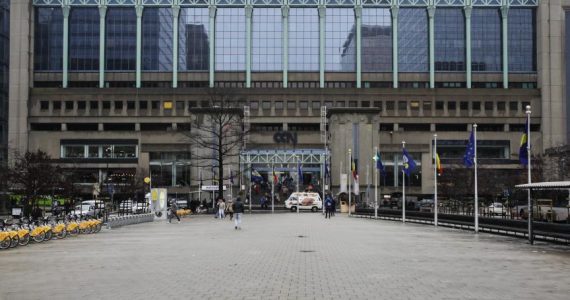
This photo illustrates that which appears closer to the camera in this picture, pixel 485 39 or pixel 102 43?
pixel 102 43

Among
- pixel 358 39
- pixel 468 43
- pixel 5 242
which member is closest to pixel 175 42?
pixel 358 39

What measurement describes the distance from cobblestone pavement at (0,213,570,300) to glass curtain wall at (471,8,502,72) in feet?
297

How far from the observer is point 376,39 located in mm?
115438

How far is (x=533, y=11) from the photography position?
115 metres

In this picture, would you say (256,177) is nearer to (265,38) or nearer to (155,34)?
(265,38)

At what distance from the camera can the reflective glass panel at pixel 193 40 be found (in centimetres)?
11438

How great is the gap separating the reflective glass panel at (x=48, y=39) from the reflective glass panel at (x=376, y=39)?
161 feet

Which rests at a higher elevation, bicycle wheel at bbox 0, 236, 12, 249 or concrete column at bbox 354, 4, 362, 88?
concrete column at bbox 354, 4, 362, 88

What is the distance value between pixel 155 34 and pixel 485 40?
53.1 meters

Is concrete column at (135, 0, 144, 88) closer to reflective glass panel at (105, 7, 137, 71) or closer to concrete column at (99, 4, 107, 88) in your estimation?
reflective glass panel at (105, 7, 137, 71)

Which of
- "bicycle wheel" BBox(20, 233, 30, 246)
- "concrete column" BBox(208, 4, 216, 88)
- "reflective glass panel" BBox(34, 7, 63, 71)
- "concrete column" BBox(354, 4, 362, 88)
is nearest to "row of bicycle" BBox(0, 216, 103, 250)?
"bicycle wheel" BBox(20, 233, 30, 246)

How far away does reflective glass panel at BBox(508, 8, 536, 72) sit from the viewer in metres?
115

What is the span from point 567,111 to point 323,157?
4394 centimetres

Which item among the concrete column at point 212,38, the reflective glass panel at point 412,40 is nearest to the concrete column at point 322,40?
the reflective glass panel at point 412,40
